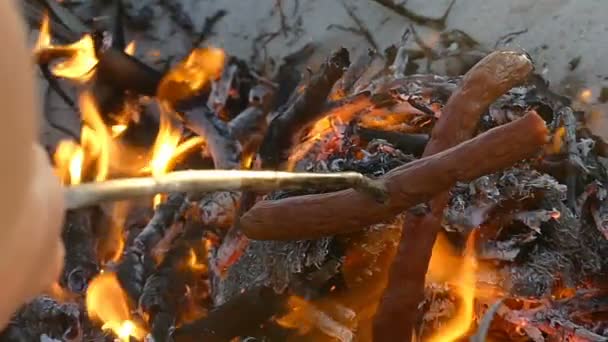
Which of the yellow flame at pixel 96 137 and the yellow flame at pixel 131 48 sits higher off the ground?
the yellow flame at pixel 131 48

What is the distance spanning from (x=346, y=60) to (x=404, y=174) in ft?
1.33

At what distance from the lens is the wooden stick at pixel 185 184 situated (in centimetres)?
43

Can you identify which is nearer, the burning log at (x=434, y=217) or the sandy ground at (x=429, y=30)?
the burning log at (x=434, y=217)

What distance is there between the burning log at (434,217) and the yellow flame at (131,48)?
2.41 feet

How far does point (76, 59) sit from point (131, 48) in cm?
15

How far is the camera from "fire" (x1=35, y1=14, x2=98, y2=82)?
128 centimetres

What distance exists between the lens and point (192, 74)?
→ 4.35 feet

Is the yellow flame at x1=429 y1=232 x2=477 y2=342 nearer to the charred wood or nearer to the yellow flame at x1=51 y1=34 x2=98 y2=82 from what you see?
the charred wood

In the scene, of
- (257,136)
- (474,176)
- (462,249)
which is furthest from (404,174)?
(257,136)

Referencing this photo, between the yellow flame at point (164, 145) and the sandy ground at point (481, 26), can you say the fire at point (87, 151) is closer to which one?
the yellow flame at point (164, 145)

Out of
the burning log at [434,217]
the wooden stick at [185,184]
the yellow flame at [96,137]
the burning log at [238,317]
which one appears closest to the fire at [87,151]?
the yellow flame at [96,137]

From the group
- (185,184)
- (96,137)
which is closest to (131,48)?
(96,137)

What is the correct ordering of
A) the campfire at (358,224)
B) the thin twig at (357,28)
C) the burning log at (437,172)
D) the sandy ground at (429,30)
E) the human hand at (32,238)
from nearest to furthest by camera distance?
1. the human hand at (32,238)
2. the burning log at (437,172)
3. the campfire at (358,224)
4. the sandy ground at (429,30)
5. the thin twig at (357,28)

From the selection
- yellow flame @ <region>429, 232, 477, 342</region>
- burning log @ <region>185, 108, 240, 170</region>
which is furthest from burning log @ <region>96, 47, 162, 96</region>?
yellow flame @ <region>429, 232, 477, 342</region>
